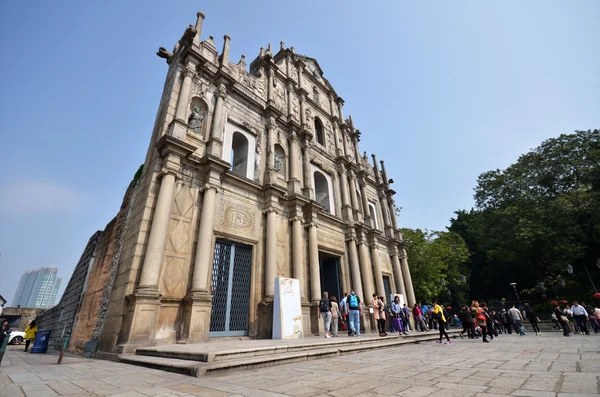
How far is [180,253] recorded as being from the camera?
8.46 m

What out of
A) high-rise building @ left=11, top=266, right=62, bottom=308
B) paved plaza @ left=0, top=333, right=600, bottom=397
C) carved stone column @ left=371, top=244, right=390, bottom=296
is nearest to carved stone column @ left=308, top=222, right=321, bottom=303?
carved stone column @ left=371, top=244, right=390, bottom=296

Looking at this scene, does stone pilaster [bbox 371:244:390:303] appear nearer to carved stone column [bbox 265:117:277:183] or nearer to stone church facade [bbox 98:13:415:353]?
stone church facade [bbox 98:13:415:353]

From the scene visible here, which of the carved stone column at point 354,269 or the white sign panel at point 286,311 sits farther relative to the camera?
the carved stone column at point 354,269

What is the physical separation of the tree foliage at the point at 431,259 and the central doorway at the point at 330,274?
887cm

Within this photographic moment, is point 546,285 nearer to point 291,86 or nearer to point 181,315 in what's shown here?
point 291,86

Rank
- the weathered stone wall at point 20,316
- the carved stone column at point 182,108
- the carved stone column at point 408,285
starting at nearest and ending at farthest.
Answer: the carved stone column at point 182,108, the carved stone column at point 408,285, the weathered stone wall at point 20,316

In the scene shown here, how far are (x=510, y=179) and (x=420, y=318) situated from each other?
78.8 feet

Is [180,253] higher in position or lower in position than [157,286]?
higher

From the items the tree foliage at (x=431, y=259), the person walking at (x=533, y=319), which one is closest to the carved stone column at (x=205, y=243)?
the person walking at (x=533, y=319)

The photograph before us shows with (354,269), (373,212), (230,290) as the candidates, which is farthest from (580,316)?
(230,290)

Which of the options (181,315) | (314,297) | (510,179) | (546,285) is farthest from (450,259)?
(181,315)

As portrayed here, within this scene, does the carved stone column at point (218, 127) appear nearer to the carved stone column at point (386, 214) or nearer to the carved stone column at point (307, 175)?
the carved stone column at point (307, 175)

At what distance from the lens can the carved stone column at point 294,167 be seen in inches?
513

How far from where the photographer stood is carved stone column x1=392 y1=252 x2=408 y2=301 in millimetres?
17469
